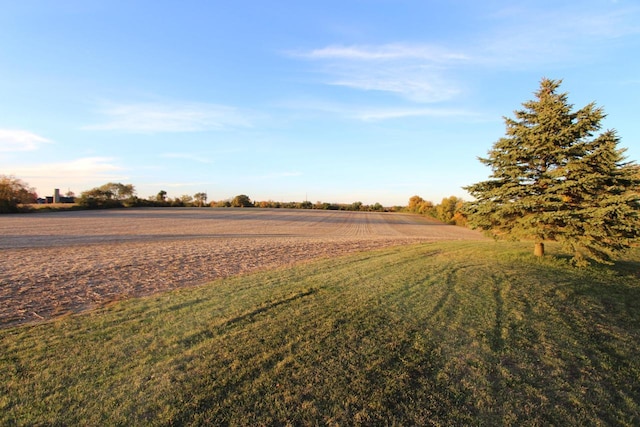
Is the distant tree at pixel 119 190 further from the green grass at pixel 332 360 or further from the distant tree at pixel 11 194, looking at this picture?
the green grass at pixel 332 360

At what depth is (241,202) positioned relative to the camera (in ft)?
266

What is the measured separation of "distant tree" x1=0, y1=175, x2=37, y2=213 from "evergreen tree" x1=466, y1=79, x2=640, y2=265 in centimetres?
5596

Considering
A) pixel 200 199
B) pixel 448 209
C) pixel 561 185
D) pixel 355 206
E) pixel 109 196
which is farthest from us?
pixel 355 206

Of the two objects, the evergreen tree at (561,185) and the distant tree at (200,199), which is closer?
the evergreen tree at (561,185)

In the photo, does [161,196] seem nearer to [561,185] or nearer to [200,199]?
[200,199]

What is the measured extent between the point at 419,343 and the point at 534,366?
1.67 meters

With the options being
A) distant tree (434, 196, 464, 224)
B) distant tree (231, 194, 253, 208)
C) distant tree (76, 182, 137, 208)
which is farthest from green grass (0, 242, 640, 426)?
distant tree (231, 194, 253, 208)

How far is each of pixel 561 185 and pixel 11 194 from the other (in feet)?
194

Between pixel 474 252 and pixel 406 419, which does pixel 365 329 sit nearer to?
pixel 406 419

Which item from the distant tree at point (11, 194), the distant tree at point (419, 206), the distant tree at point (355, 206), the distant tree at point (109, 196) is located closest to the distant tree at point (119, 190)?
the distant tree at point (109, 196)

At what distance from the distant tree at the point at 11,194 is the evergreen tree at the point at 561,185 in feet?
184

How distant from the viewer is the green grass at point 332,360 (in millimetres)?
3572

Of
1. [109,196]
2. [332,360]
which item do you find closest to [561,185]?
[332,360]

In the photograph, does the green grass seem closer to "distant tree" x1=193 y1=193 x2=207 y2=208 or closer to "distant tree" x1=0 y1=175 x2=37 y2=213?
"distant tree" x1=0 y1=175 x2=37 y2=213
